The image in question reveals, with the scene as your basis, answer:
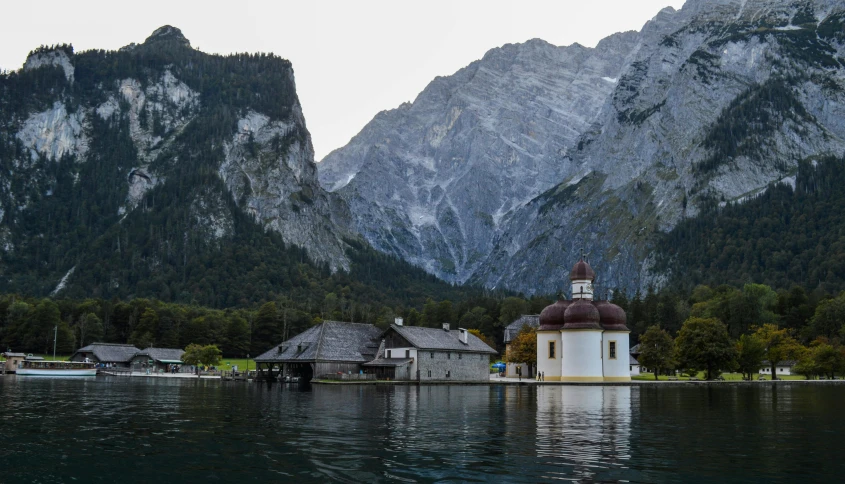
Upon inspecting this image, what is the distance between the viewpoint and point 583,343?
9825 centimetres

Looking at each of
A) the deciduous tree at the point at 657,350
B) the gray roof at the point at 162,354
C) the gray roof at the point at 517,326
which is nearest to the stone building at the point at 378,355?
the deciduous tree at the point at 657,350

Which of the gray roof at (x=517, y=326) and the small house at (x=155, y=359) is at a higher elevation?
the gray roof at (x=517, y=326)

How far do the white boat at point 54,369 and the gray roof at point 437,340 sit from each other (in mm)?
56028

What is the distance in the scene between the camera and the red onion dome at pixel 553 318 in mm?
102750

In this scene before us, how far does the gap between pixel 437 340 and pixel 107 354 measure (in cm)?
7391

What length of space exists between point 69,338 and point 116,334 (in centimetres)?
1907

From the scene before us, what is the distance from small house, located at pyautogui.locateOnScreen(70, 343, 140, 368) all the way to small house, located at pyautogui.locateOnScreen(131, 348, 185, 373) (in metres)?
1.92

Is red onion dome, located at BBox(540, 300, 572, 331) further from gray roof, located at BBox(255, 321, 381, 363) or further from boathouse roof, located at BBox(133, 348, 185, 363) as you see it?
boathouse roof, located at BBox(133, 348, 185, 363)

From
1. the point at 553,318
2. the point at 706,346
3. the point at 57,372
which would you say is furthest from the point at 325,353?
the point at 57,372

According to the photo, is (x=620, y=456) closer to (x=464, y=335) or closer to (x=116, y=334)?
(x=464, y=335)

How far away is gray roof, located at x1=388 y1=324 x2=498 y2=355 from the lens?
99875mm

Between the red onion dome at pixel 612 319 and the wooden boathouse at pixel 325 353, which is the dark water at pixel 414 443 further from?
the red onion dome at pixel 612 319

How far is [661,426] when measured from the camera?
38.8 metres

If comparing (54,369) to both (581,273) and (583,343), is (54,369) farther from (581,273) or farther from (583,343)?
(581,273)
